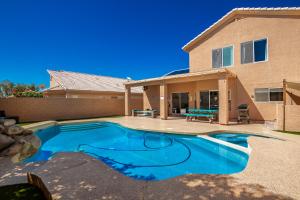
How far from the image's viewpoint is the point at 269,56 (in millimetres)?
12172

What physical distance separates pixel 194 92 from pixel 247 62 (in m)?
5.11

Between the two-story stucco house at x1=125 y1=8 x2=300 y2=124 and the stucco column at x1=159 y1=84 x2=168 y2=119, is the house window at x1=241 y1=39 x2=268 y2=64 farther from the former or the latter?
the stucco column at x1=159 y1=84 x2=168 y2=119

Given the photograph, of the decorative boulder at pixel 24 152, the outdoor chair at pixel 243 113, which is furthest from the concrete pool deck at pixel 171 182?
the outdoor chair at pixel 243 113

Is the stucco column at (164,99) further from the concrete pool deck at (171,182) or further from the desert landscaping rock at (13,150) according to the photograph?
the desert landscaping rock at (13,150)

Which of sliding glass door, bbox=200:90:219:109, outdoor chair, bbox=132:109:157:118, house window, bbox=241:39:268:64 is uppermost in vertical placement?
house window, bbox=241:39:268:64

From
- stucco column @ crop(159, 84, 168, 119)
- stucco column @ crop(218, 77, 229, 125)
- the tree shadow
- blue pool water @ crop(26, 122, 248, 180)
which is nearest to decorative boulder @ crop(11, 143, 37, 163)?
the tree shadow

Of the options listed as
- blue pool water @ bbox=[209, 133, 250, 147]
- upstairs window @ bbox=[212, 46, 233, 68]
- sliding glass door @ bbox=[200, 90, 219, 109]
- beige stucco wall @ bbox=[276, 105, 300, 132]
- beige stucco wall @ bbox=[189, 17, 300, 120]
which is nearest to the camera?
blue pool water @ bbox=[209, 133, 250, 147]

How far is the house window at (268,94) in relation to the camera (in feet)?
38.9

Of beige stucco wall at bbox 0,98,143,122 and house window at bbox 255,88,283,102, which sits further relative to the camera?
beige stucco wall at bbox 0,98,143,122

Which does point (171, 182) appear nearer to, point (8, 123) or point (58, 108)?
point (8, 123)

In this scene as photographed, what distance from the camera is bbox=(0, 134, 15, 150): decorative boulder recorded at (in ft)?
9.68

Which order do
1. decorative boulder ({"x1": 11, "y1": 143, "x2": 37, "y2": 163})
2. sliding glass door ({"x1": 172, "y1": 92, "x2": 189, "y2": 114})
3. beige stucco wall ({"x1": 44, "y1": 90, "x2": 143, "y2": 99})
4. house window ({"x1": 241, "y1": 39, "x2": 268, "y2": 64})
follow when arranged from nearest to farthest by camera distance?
decorative boulder ({"x1": 11, "y1": 143, "x2": 37, "y2": 163})
house window ({"x1": 241, "y1": 39, "x2": 268, "y2": 64})
sliding glass door ({"x1": 172, "y1": 92, "x2": 189, "y2": 114})
beige stucco wall ({"x1": 44, "y1": 90, "x2": 143, "y2": 99})

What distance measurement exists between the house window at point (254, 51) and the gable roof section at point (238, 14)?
6.68 feet

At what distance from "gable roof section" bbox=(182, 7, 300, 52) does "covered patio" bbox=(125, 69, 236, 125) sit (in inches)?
156
